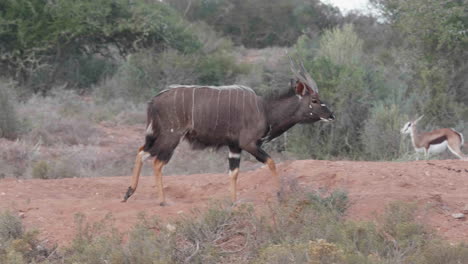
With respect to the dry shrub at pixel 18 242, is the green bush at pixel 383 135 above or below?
below

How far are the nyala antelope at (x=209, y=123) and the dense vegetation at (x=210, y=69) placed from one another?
6.00 meters

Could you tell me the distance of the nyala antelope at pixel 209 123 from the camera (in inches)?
330

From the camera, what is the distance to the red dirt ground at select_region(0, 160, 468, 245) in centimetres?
756

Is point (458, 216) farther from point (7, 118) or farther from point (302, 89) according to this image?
point (7, 118)

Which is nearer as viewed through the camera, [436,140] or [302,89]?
[302,89]

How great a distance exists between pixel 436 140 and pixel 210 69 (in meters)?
9.25

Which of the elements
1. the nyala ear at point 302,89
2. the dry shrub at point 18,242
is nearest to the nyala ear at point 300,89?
the nyala ear at point 302,89

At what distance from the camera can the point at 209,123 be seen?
8.38 meters

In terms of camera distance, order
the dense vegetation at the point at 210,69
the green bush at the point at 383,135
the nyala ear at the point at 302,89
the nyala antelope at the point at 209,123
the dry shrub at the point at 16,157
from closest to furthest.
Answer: the nyala antelope at the point at 209,123
the nyala ear at the point at 302,89
the dry shrub at the point at 16,157
the green bush at the point at 383,135
the dense vegetation at the point at 210,69

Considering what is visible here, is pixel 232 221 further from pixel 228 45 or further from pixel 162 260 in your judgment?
pixel 228 45

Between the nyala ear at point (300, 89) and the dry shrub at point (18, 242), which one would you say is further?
the nyala ear at point (300, 89)

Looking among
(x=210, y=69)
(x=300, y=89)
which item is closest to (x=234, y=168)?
(x=300, y=89)

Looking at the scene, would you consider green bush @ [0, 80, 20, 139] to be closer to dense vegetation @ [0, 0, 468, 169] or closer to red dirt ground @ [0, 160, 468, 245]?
dense vegetation @ [0, 0, 468, 169]

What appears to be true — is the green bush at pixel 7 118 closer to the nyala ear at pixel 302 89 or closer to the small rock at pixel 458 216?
the nyala ear at pixel 302 89
